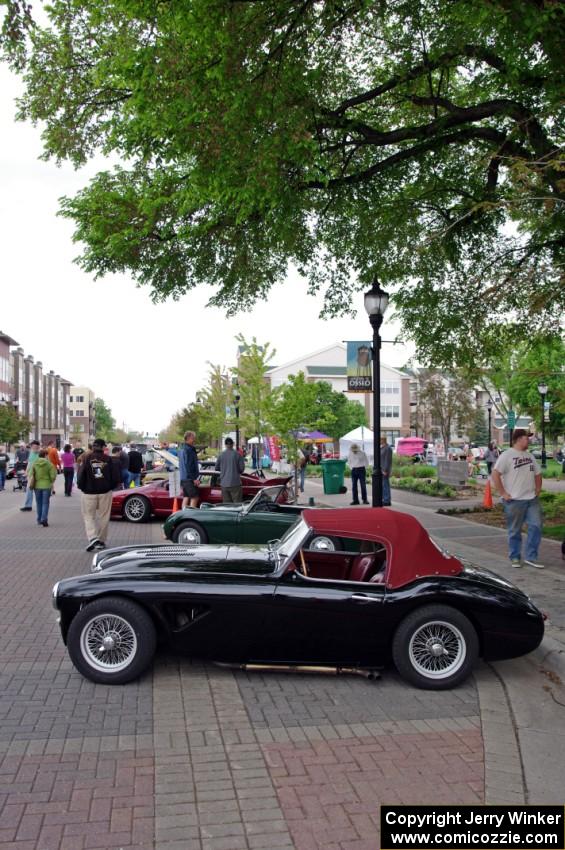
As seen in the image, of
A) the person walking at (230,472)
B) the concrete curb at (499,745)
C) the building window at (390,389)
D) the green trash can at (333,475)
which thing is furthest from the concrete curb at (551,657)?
the building window at (390,389)

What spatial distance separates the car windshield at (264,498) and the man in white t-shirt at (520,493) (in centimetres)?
319

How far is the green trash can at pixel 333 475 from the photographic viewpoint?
22391 mm

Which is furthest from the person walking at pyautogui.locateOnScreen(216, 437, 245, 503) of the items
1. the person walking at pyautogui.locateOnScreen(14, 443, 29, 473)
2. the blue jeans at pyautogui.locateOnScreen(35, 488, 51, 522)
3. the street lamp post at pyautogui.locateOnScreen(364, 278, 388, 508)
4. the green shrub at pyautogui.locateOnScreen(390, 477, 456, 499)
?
the person walking at pyautogui.locateOnScreen(14, 443, 29, 473)

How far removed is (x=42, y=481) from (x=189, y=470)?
3.23 metres

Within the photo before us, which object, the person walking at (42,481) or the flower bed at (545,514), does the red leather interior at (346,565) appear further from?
the person walking at (42,481)

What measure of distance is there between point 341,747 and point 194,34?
726 centimetres

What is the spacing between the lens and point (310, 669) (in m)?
5.07

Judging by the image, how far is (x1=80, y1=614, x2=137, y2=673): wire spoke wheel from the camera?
5.02m

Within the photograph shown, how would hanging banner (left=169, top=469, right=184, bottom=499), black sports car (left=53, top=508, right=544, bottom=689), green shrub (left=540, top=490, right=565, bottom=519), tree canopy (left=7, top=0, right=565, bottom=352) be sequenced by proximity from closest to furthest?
black sports car (left=53, top=508, right=544, bottom=689) → tree canopy (left=7, top=0, right=565, bottom=352) → hanging banner (left=169, top=469, right=184, bottom=499) → green shrub (left=540, top=490, right=565, bottom=519)

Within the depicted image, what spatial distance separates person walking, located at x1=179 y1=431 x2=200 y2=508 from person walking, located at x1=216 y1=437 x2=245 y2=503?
529mm

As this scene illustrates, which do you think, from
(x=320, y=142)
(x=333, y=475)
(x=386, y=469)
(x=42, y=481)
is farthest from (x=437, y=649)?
(x=333, y=475)

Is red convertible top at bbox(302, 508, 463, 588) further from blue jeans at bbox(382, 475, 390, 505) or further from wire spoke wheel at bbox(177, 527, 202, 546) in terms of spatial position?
blue jeans at bbox(382, 475, 390, 505)

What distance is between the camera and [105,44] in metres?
10.8

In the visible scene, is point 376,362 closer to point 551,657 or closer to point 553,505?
point 551,657
